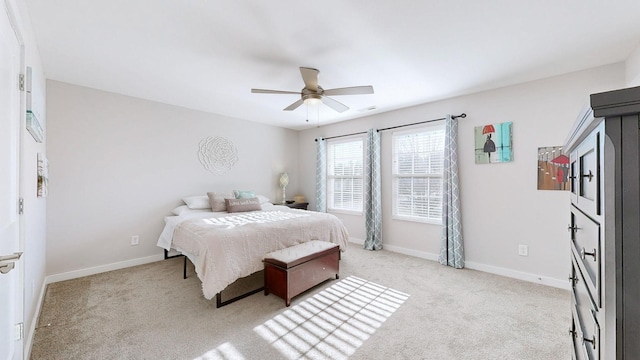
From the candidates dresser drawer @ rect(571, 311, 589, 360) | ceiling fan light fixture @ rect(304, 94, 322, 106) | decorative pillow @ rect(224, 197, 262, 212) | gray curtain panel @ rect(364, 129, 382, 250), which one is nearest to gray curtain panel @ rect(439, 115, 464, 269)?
gray curtain panel @ rect(364, 129, 382, 250)

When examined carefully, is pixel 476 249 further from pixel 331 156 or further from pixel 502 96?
pixel 331 156

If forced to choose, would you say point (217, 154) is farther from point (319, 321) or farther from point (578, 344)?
point (578, 344)

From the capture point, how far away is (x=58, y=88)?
320cm

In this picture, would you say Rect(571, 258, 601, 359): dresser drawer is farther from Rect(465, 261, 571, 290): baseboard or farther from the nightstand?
the nightstand

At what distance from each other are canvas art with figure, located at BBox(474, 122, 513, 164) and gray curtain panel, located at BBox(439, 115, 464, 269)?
0.28 m

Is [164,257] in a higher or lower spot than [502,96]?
lower

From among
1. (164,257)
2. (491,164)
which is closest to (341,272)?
(491,164)

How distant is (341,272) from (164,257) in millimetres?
2723

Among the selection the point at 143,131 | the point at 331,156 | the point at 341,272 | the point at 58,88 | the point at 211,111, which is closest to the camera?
the point at 58,88

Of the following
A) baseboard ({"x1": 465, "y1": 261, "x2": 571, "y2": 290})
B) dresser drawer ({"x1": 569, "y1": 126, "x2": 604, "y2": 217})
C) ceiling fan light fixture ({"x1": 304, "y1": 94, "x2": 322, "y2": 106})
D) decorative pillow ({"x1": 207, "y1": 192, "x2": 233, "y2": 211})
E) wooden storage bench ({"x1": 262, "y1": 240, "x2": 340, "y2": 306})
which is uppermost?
ceiling fan light fixture ({"x1": 304, "y1": 94, "x2": 322, "y2": 106})

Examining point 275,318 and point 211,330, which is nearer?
point 211,330

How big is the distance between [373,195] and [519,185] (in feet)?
6.68

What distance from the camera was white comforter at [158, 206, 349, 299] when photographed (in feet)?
8.13

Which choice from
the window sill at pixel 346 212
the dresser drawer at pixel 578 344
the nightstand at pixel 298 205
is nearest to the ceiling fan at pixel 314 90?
the dresser drawer at pixel 578 344
